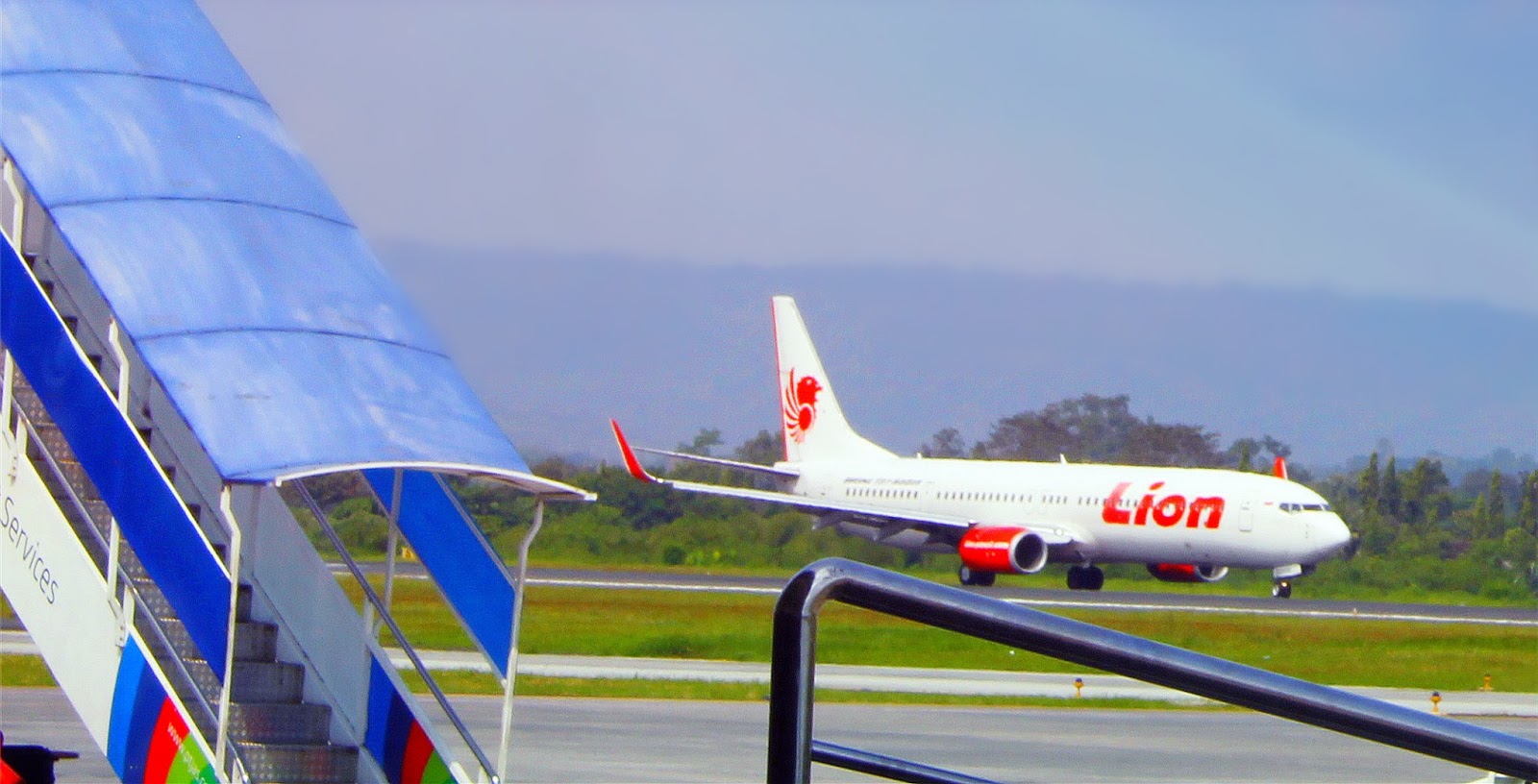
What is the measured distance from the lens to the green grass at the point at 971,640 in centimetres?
2266

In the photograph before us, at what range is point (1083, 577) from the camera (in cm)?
4150

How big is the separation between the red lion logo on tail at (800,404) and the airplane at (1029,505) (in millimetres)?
37

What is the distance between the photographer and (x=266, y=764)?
21.7 ft

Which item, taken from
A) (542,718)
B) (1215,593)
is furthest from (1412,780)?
(1215,593)

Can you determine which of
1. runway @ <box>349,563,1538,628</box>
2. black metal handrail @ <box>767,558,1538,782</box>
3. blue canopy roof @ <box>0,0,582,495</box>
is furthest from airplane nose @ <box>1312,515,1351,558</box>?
black metal handrail @ <box>767,558,1538,782</box>

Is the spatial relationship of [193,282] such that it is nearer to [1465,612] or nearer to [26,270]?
[26,270]

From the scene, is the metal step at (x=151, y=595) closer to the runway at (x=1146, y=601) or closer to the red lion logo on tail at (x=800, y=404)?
the runway at (x=1146, y=601)

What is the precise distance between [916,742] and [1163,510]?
25.0 meters

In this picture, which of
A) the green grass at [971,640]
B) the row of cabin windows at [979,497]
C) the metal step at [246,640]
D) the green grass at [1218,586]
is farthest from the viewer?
the green grass at [1218,586]

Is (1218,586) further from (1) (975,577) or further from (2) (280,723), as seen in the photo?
(2) (280,723)

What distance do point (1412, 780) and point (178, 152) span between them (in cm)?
970

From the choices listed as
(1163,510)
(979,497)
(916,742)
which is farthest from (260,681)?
(979,497)

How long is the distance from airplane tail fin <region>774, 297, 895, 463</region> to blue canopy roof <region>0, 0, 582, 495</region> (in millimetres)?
40966

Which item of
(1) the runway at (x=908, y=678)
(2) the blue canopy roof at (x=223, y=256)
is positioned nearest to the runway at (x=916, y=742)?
(1) the runway at (x=908, y=678)
